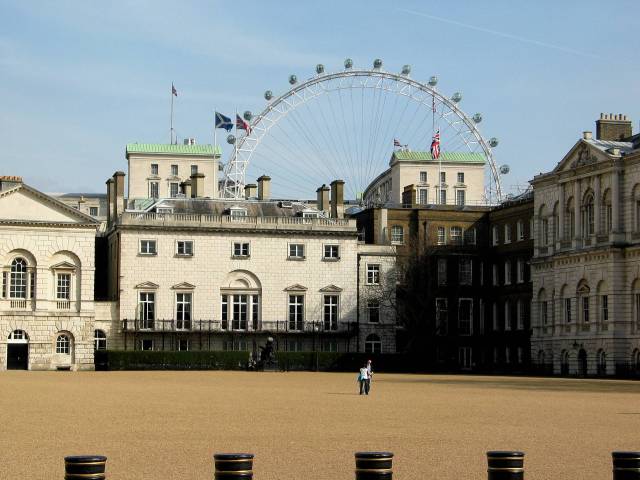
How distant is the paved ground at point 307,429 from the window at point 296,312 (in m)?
43.9

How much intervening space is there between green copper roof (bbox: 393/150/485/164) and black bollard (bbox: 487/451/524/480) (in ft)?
420

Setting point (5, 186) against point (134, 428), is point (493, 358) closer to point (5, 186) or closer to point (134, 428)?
point (5, 186)

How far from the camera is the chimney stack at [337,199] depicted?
338 ft

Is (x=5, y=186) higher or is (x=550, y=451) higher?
(x=5, y=186)

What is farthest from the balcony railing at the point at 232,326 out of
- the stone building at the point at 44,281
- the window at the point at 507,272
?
the window at the point at 507,272

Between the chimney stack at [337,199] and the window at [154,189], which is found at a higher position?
the window at [154,189]

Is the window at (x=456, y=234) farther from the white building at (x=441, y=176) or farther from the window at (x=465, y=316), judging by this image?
the white building at (x=441, y=176)

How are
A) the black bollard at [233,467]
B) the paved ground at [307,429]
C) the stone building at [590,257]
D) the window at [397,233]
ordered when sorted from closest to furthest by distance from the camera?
the black bollard at [233,467], the paved ground at [307,429], the stone building at [590,257], the window at [397,233]

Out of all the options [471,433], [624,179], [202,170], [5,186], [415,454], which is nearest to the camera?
[415,454]

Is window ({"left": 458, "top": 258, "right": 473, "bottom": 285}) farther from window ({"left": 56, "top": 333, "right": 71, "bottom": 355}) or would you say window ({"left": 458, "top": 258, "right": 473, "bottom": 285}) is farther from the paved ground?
the paved ground

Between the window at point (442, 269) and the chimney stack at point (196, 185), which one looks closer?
the chimney stack at point (196, 185)

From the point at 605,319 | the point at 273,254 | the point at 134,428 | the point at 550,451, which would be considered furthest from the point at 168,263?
the point at 550,451

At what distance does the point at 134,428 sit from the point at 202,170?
113m

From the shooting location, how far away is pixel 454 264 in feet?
347
